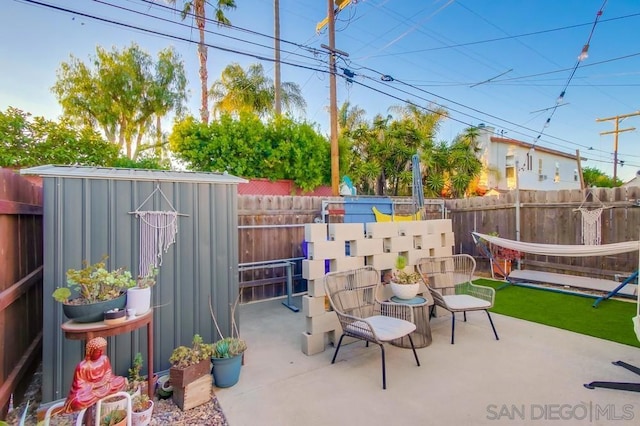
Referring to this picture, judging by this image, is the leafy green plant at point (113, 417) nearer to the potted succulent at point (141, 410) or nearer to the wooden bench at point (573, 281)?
the potted succulent at point (141, 410)

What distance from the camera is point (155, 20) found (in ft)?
16.9

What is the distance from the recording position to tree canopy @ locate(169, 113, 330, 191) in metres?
7.14

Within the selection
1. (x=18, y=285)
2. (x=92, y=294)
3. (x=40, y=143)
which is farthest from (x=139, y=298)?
(x=40, y=143)

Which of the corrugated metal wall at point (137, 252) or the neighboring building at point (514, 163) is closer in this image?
the corrugated metal wall at point (137, 252)

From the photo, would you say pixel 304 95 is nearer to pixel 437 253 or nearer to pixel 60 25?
pixel 60 25

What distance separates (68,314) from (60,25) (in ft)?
31.7

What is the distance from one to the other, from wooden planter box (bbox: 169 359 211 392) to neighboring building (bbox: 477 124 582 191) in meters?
15.0

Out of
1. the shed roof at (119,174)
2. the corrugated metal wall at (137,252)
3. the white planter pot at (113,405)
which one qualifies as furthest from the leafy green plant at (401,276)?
the white planter pot at (113,405)

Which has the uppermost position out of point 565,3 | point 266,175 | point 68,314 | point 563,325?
point 565,3

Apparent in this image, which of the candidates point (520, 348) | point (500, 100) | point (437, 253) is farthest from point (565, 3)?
point (520, 348)

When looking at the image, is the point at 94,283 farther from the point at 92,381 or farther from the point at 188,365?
the point at 188,365

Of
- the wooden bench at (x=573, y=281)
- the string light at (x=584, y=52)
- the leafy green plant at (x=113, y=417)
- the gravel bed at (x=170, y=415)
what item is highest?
the string light at (x=584, y=52)

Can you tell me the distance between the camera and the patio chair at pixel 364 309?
271 centimetres

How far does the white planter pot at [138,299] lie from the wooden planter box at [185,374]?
49 cm
